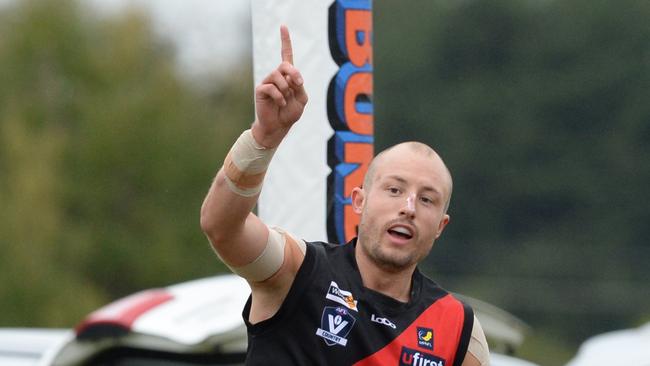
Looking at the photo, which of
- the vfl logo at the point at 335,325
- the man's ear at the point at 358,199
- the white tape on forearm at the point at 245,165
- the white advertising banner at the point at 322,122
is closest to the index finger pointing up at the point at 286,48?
the white tape on forearm at the point at 245,165

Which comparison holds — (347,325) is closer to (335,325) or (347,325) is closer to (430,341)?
(335,325)

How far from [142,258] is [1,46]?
187 inches

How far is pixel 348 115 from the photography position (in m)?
5.32

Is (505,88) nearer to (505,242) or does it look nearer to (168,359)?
(505,242)

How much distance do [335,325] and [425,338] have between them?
0.33m

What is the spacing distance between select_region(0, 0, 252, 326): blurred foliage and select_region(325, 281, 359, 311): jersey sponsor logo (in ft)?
54.1

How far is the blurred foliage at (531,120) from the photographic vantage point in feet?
82.0

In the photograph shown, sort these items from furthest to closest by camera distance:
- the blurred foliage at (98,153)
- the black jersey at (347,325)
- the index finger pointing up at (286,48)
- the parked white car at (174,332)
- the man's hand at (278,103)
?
1. the blurred foliage at (98,153)
2. the parked white car at (174,332)
3. the black jersey at (347,325)
4. the index finger pointing up at (286,48)
5. the man's hand at (278,103)

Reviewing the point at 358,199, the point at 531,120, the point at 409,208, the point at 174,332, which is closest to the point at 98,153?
the point at 531,120

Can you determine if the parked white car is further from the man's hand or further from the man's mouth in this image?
the man's hand

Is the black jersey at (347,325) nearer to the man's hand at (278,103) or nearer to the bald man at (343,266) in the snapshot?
the bald man at (343,266)

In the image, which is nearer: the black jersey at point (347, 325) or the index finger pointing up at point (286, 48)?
the index finger pointing up at point (286, 48)

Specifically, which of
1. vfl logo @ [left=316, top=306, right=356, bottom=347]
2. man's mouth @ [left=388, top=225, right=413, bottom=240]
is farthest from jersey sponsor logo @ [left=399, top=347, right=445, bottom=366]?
man's mouth @ [left=388, top=225, right=413, bottom=240]

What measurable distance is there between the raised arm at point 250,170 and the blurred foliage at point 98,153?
54.8 ft
